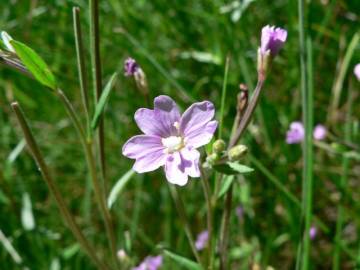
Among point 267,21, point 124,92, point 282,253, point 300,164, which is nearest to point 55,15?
point 124,92

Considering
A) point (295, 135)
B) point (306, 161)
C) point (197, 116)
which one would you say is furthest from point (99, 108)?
point (295, 135)

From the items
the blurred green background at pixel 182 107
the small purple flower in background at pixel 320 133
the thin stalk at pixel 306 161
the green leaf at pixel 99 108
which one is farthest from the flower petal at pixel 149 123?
the small purple flower in background at pixel 320 133

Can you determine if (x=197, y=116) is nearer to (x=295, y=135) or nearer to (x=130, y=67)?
(x=130, y=67)

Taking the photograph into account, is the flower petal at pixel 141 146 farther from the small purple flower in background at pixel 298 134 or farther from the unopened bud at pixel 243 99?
the small purple flower in background at pixel 298 134

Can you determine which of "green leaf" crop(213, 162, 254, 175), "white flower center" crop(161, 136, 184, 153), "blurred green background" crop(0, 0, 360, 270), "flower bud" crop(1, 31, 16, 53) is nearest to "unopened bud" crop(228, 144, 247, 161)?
"green leaf" crop(213, 162, 254, 175)

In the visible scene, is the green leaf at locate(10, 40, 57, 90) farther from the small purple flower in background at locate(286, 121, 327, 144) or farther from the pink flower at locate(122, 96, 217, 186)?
the small purple flower in background at locate(286, 121, 327, 144)

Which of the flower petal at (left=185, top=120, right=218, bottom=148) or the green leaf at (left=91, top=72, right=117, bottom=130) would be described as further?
the green leaf at (left=91, top=72, right=117, bottom=130)

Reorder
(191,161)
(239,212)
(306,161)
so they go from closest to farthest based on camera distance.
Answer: (191,161) → (306,161) → (239,212)
